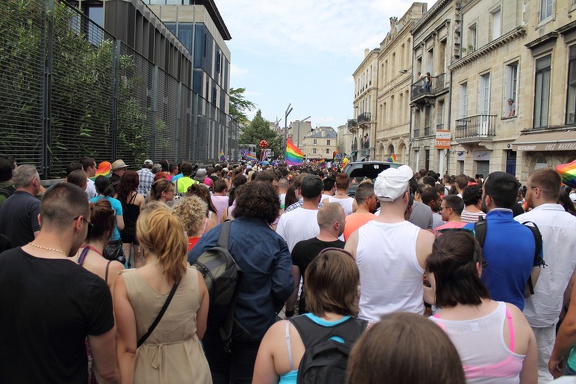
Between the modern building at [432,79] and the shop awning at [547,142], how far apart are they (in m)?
8.90

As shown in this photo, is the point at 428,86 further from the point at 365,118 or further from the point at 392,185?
the point at 392,185

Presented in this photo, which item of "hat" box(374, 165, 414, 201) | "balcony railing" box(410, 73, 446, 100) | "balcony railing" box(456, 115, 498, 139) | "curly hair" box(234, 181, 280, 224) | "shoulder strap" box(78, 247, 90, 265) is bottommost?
"shoulder strap" box(78, 247, 90, 265)

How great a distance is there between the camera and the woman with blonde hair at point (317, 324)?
7.37 ft

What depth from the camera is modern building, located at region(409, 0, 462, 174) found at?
29016 mm

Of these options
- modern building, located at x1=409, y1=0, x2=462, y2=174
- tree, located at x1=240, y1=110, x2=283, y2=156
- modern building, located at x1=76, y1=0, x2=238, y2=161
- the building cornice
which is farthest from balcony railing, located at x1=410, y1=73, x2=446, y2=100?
tree, located at x1=240, y1=110, x2=283, y2=156

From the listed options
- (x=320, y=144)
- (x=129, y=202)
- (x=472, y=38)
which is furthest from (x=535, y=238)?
(x=320, y=144)

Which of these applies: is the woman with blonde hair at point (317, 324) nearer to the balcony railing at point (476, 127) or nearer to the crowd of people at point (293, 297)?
the crowd of people at point (293, 297)

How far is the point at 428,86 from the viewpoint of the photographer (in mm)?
32156

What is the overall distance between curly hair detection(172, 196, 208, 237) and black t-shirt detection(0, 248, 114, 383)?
1761mm

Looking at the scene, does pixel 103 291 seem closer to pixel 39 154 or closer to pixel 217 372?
pixel 217 372

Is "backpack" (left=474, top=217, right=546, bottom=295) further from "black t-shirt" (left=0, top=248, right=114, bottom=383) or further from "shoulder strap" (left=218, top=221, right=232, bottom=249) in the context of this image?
"black t-shirt" (left=0, top=248, right=114, bottom=383)

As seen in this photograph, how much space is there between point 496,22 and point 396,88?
64.7 ft

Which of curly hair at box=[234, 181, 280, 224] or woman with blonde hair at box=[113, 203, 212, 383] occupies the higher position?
curly hair at box=[234, 181, 280, 224]

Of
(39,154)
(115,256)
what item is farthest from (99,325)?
(39,154)
